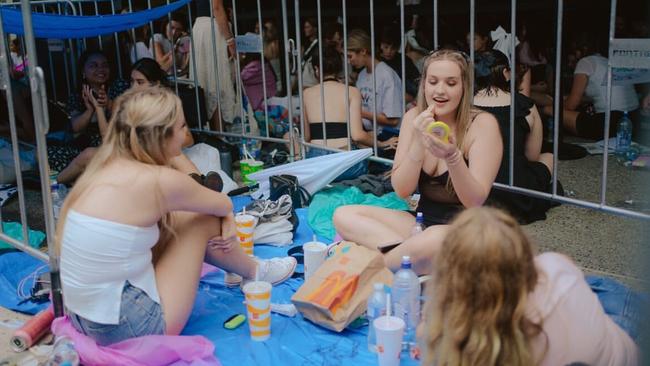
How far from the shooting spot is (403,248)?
10.6 ft

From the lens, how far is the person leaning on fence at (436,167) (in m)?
3.14

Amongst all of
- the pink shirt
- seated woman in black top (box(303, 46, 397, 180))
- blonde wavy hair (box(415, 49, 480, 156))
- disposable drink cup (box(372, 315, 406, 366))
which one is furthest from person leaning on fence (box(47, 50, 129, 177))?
the pink shirt

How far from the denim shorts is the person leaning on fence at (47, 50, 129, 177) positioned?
3.14m

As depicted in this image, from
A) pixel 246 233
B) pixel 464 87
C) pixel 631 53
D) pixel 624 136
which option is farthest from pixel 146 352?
pixel 624 136

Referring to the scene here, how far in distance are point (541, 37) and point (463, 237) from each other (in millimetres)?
6437

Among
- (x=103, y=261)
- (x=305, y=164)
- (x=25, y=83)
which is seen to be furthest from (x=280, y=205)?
(x=25, y=83)

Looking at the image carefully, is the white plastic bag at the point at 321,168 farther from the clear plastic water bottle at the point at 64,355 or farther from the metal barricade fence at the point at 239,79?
the clear plastic water bottle at the point at 64,355

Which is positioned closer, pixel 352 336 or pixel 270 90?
pixel 352 336

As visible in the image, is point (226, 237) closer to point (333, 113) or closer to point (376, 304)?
point (376, 304)

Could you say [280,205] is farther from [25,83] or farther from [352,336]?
[25,83]

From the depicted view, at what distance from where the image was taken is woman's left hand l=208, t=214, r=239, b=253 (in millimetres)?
3088

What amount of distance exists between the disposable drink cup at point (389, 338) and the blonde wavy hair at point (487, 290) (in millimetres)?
632

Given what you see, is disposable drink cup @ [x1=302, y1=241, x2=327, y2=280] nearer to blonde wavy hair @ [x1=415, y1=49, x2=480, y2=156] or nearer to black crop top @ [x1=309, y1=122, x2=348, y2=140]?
blonde wavy hair @ [x1=415, y1=49, x2=480, y2=156]

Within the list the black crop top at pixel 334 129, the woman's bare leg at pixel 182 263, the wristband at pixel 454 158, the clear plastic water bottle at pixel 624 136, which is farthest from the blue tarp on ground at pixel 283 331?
the clear plastic water bottle at pixel 624 136
